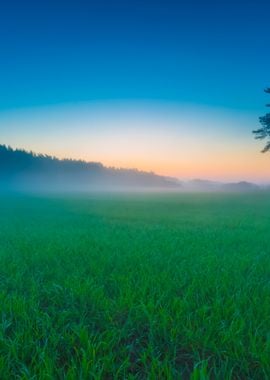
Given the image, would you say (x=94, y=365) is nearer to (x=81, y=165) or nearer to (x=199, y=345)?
(x=199, y=345)

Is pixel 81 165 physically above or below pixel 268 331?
above

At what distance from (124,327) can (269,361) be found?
5.37 ft

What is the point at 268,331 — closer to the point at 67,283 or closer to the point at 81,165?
the point at 67,283

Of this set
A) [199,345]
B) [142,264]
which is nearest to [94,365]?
[199,345]

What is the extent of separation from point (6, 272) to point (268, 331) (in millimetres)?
4773

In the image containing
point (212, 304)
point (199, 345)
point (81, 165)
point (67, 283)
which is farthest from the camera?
point (81, 165)

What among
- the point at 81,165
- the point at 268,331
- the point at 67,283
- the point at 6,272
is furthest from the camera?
the point at 81,165

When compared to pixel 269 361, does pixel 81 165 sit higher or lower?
higher

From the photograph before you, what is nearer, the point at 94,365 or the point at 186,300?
the point at 94,365

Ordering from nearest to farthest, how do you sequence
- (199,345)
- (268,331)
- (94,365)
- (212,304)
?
(94,365), (199,345), (268,331), (212,304)

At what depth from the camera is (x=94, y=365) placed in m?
2.74

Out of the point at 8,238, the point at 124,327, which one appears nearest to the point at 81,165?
the point at 8,238

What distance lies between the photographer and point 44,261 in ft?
→ 21.2

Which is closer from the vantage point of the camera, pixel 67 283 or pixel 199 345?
pixel 199 345
